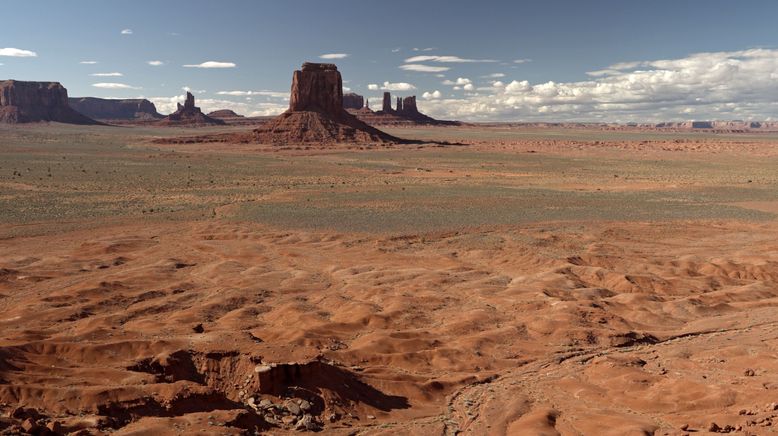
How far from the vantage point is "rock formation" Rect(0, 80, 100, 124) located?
→ 169800 mm

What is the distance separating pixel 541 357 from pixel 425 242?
40.8ft

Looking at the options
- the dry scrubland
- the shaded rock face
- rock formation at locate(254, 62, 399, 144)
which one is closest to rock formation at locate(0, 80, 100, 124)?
the shaded rock face

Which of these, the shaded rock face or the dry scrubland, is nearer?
the dry scrubland

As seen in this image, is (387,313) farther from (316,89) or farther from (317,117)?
(316,89)

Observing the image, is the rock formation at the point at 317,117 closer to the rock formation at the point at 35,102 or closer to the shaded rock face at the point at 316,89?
the shaded rock face at the point at 316,89

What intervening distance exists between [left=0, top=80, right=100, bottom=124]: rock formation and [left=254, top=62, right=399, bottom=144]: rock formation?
9984cm

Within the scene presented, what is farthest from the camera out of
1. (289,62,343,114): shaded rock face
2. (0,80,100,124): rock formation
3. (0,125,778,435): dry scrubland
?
(0,80,100,124): rock formation

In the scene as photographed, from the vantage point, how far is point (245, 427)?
888 centimetres

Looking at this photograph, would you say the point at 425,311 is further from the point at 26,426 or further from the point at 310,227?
the point at 310,227

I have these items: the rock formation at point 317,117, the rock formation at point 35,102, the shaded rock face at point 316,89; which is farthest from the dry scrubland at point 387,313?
the rock formation at point 35,102

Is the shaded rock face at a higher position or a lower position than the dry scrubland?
higher

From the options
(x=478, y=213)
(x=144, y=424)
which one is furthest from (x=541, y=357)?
(x=478, y=213)

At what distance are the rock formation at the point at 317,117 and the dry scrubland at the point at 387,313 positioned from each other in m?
63.9

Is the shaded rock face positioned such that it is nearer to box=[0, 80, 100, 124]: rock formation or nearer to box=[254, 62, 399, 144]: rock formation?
box=[254, 62, 399, 144]: rock formation
